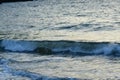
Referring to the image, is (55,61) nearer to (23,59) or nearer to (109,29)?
(23,59)

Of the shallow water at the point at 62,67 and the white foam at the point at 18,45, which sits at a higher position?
the shallow water at the point at 62,67

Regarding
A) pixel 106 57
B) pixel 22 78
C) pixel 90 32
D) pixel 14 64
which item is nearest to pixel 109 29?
pixel 90 32

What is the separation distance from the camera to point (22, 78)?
14289 mm

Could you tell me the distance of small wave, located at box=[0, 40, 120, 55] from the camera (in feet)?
64.2

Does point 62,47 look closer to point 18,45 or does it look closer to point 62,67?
point 18,45

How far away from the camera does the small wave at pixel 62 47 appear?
19578 millimetres

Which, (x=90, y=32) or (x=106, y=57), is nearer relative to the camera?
(x=106, y=57)

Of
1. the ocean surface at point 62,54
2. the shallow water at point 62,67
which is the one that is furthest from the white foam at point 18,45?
the shallow water at point 62,67

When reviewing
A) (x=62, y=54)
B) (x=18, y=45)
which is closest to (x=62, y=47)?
(x=62, y=54)

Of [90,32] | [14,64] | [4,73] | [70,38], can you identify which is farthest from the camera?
[90,32]

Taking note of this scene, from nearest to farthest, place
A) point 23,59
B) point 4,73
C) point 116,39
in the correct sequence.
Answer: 1. point 4,73
2. point 23,59
3. point 116,39

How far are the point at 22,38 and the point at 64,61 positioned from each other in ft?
28.8

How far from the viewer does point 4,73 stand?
50.3ft

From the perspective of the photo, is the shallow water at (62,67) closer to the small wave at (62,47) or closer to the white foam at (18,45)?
the small wave at (62,47)
